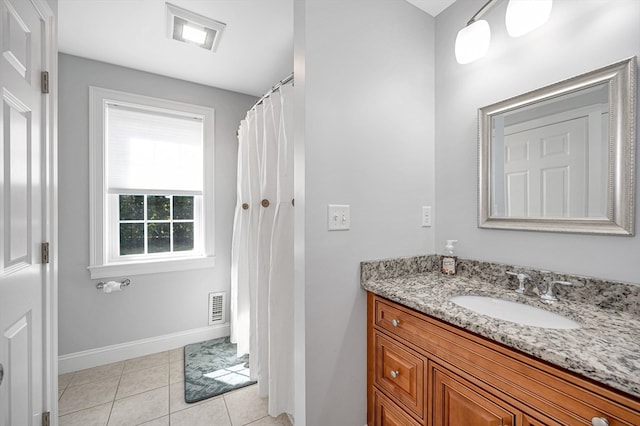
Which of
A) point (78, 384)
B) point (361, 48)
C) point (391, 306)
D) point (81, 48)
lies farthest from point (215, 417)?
point (81, 48)

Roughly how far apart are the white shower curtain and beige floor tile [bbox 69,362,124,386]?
1138mm

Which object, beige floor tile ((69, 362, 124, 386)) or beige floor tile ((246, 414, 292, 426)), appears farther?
beige floor tile ((69, 362, 124, 386))

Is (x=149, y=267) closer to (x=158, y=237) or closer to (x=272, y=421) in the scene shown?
(x=158, y=237)

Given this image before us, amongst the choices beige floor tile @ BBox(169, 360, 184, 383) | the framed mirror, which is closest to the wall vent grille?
beige floor tile @ BBox(169, 360, 184, 383)

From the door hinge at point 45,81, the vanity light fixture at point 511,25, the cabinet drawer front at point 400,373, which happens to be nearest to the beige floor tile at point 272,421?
the cabinet drawer front at point 400,373

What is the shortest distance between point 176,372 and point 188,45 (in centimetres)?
250

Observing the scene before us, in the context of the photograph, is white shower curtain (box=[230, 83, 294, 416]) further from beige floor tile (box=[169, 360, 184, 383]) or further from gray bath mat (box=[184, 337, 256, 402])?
beige floor tile (box=[169, 360, 184, 383])

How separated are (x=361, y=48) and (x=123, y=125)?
2.12 m

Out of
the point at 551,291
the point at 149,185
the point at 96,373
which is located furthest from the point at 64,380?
the point at 551,291

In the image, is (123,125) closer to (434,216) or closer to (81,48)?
(81,48)

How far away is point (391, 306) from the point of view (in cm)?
125

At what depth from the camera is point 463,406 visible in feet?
3.06

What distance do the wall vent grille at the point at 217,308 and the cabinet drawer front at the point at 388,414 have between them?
181cm

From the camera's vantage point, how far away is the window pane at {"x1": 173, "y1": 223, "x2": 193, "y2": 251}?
257cm
